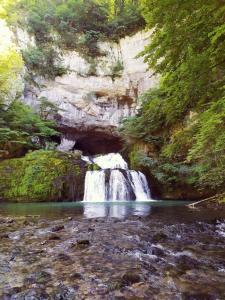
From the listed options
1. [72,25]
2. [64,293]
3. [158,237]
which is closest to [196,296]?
[64,293]

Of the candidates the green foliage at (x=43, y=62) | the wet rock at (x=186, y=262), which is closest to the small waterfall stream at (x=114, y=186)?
the green foliage at (x=43, y=62)

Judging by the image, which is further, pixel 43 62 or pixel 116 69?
pixel 116 69

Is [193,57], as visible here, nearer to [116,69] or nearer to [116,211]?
[116,211]

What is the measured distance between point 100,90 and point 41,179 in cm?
1137

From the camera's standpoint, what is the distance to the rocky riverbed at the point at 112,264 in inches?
89.4

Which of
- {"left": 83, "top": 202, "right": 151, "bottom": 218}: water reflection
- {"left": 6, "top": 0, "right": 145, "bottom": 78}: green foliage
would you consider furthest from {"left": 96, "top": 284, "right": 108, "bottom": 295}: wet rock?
{"left": 6, "top": 0, "right": 145, "bottom": 78}: green foliage

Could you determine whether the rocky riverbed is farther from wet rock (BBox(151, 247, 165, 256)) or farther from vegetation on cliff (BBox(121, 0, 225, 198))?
vegetation on cliff (BBox(121, 0, 225, 198))

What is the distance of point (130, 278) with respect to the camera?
8.30 feet

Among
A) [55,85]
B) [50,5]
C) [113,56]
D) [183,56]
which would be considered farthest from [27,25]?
[183,56]

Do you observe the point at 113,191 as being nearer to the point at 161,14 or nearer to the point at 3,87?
the point at 3,87

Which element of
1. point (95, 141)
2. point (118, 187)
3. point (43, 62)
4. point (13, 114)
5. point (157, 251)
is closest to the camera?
point (157, 251)

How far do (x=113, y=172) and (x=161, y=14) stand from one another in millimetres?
11969

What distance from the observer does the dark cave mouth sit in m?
24.0

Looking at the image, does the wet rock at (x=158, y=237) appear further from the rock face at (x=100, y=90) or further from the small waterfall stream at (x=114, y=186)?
the rock face at (x=100, y=90)
